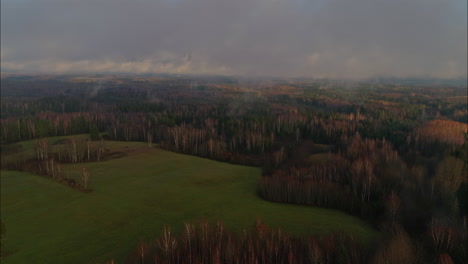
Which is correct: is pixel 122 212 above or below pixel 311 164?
above

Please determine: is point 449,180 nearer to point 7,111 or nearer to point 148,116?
point 148,116

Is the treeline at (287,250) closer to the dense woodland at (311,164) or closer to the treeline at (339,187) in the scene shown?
the dense woodland at (311,164)

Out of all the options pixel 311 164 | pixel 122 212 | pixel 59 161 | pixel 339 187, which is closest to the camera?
pixel 122 212

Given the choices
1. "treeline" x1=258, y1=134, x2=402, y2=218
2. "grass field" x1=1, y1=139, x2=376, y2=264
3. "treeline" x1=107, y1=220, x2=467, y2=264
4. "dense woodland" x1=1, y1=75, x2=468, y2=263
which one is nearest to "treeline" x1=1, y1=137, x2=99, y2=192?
"dense woodland" x1=1, y1=75, x2=468, y2=263

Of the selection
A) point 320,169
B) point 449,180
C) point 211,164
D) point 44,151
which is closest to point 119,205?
point 211,164

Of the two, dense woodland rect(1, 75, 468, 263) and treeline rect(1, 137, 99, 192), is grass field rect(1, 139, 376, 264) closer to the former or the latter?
treeline rect(1, 137, 99, 192)

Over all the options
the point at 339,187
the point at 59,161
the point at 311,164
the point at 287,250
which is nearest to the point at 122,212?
the point at 287,250

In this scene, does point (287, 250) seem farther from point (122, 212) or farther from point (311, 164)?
point (311, 164)
